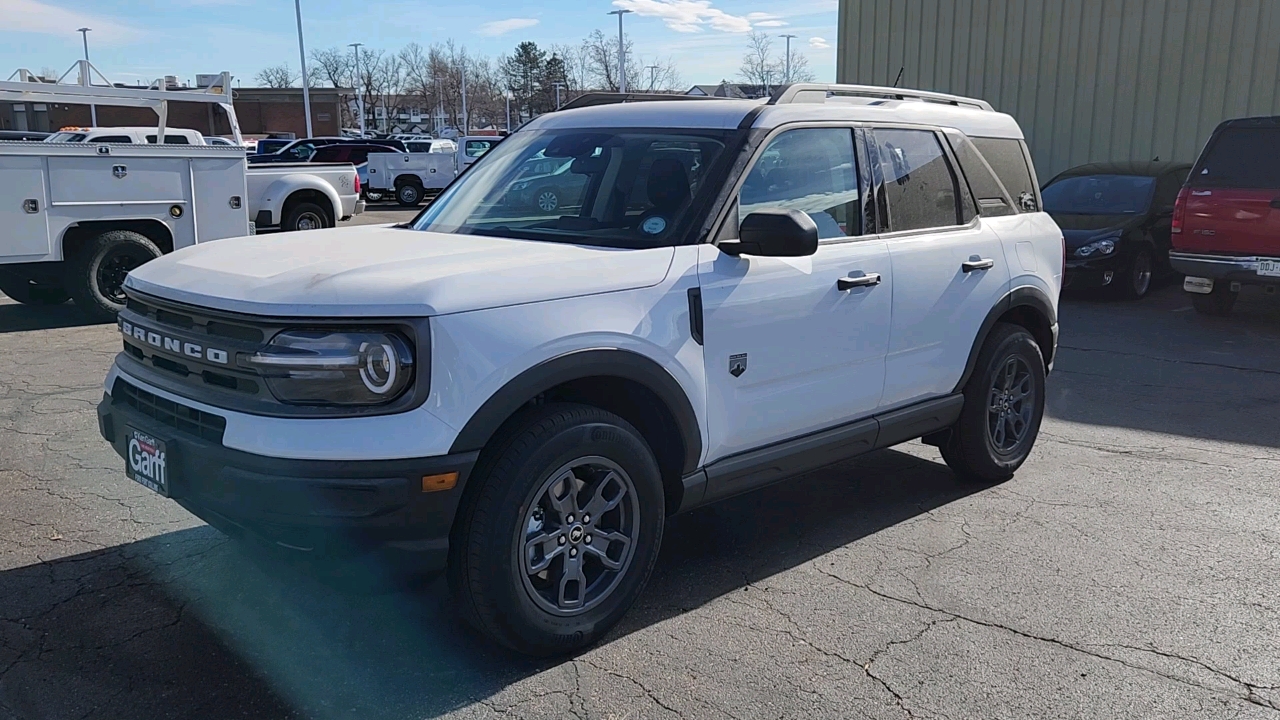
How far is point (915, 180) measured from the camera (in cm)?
487

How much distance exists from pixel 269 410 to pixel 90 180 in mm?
7580

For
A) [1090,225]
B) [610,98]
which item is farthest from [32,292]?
[1090,225]

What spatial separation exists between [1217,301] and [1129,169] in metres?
2.94

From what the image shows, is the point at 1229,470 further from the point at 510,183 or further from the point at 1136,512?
the point at 510,183

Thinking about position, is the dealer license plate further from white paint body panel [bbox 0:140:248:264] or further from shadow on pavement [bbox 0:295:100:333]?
shadow on pavement [bbox 0:295:100:333]

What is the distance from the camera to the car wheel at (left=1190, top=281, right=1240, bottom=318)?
1090 centimetres

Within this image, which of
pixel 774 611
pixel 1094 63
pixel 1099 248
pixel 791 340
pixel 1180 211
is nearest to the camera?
pixel 774 611

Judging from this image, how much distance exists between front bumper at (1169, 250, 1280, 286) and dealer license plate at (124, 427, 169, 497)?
383 inches

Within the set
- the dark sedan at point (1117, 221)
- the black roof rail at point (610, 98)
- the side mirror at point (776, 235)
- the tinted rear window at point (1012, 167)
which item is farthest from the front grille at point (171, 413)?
the dark sedan at point (1117, 221)

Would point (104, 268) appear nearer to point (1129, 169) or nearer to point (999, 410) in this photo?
point (999, 410)

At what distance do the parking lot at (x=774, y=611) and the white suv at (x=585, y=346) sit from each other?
34cm

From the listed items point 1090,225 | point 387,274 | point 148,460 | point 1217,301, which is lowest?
point 1217,301

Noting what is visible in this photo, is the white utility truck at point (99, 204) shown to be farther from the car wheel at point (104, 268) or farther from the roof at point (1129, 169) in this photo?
the roof at point (1129, 169)

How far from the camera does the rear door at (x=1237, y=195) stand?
985 centimetres
